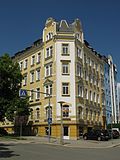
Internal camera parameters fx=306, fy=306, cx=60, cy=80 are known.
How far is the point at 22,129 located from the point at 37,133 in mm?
5161

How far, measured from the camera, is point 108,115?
6294 centimetres

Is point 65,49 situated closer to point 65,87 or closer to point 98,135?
point 65,87

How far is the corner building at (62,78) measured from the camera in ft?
148

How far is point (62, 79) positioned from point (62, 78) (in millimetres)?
162

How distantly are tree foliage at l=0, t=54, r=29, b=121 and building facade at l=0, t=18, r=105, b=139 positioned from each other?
12.9ft

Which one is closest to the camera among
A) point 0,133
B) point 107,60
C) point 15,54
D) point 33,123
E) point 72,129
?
point 72,129

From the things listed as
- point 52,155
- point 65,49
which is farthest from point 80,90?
point 52,155

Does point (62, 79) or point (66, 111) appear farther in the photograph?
point (62, 79)

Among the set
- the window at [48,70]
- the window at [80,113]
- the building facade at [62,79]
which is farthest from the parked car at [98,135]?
the window at [48,70]

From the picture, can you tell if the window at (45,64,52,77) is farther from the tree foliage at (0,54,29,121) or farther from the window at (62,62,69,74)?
the tree foliage at (0,54,29,121)

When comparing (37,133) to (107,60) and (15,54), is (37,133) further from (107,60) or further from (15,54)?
(107,60)

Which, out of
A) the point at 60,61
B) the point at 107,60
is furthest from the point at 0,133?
the point at 107,60

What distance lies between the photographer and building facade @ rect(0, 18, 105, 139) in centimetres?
4503

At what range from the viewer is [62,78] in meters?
45.8
